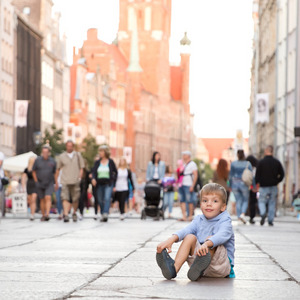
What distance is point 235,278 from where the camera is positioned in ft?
26.9

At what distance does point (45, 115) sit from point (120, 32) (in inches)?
2631

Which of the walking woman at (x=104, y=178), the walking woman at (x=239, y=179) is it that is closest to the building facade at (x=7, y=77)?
the walking woman at (x=104, y=178)

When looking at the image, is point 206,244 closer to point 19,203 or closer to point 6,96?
point 19,203

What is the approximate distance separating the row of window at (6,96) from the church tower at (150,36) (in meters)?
76.9

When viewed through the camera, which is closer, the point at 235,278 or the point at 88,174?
the point at 235,278

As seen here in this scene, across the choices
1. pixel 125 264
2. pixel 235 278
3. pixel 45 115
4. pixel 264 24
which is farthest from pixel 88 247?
pixel 45 115

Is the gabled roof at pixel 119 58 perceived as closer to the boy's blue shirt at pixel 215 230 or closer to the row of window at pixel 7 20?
the row of window at pixel 7 20

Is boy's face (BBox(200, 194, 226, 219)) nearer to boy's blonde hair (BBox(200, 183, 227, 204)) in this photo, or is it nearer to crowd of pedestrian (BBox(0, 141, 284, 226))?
boy's blonde hair (BBox(200, 183, 227, 204))

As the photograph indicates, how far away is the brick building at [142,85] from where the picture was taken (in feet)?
394

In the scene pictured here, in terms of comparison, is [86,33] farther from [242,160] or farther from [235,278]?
[235,278]

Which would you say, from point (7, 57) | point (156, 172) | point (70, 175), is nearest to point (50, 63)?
point (7, 57)

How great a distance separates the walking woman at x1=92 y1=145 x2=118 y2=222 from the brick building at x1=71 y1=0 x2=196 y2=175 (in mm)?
92337

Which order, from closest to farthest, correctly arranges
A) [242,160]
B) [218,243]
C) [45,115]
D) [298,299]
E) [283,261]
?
[298,299] < [218,243] < [283,261] < [242,160] < [45,115]

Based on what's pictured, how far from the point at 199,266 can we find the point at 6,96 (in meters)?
60.3
